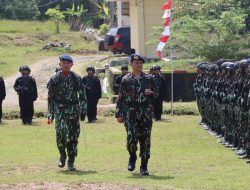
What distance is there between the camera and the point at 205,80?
2219cm

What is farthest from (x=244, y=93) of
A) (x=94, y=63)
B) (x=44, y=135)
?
(x=94, y=63)

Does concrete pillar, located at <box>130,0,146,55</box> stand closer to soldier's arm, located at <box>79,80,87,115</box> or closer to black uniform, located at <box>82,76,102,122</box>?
black uniform, located at <box>82,76,102,122</box>

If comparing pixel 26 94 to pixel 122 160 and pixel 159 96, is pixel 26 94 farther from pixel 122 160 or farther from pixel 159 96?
pixel 122 160

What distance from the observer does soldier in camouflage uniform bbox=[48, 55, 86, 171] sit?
1454cm

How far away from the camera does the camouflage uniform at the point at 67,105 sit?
47.7 ft

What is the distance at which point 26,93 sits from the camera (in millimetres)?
26141

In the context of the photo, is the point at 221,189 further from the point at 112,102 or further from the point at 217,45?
the point at 217,45

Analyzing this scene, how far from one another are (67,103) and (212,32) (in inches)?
766

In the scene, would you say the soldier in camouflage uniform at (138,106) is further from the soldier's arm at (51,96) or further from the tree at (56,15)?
the tree at (56,15)

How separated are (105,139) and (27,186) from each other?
8476 mm

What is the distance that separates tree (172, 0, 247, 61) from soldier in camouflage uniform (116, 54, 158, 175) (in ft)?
59.7

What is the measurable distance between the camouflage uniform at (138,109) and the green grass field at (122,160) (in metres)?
0.61

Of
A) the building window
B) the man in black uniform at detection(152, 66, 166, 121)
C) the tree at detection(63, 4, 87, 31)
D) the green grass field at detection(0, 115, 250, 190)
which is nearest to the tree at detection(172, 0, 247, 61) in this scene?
the man in black uniform at detection(152, 66, 166, 121)

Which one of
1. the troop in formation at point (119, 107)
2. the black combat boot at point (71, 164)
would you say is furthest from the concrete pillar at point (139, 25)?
the black combat boot at point (71, 164)
